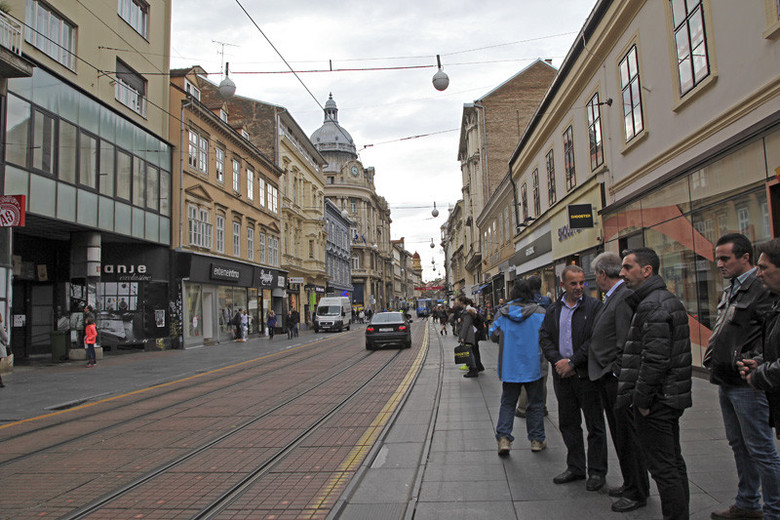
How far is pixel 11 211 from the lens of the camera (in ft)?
43.1

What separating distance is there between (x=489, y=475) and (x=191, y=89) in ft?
87.8

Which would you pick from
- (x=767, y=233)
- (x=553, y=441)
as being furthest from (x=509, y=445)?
(x=767, y=233)

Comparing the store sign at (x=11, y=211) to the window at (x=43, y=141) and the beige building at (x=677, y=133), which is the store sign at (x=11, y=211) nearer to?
the window at (x=43, y=141)

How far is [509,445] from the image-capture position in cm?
541

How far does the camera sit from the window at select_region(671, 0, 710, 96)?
9.19 meters

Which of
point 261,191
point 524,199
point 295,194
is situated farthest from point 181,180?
point 295,194

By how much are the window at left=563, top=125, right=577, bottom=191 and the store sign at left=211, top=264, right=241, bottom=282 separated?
1757 centimetres

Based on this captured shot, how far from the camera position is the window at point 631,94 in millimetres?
12156

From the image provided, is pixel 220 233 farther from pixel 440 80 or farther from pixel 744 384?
pixel 744 384

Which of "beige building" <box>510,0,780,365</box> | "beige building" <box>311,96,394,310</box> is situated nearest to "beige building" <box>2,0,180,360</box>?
"beige building" <box>510,0,780,365</box>

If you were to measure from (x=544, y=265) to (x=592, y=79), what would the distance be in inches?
343

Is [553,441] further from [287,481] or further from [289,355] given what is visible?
[289,355]

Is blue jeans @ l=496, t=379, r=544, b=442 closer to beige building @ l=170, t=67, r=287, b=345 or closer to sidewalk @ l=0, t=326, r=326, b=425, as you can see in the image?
sidewalk @ l=0, t=326, r=326, b=425

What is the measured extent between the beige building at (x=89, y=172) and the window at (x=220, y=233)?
450 centimetres
